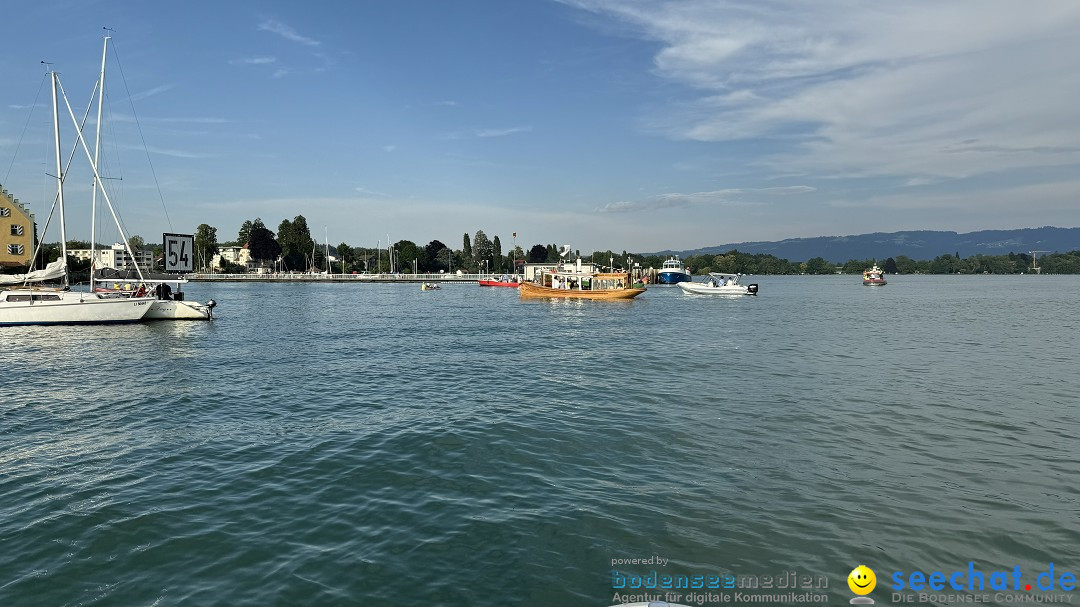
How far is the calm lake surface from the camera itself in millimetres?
8188

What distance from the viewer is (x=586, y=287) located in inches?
3521

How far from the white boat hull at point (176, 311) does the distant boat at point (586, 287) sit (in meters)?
52.3

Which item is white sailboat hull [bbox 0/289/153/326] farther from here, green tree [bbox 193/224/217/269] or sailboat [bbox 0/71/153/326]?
green tree [bbox 193/224/217/269]

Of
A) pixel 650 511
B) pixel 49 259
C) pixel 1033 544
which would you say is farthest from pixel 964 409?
pixel 49 259

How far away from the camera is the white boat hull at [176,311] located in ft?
157

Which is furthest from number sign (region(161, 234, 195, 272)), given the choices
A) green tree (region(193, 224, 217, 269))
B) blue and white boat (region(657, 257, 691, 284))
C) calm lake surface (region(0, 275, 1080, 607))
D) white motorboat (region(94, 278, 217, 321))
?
green tree (region(193, 224, 217, 269))

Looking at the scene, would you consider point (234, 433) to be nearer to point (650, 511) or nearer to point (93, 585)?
point (93, 585)

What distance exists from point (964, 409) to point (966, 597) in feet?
44.2

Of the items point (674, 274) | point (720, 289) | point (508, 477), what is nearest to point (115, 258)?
point (720, 289)

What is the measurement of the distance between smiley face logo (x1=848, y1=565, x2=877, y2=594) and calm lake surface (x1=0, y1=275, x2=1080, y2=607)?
6.6 inches

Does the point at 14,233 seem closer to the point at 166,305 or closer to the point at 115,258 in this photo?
the point at 115,258

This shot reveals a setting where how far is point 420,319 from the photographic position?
2238 inches

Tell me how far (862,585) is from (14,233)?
407 feet

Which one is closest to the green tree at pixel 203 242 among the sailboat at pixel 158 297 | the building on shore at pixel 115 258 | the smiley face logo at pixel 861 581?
the building on shore at pixel 115 258
